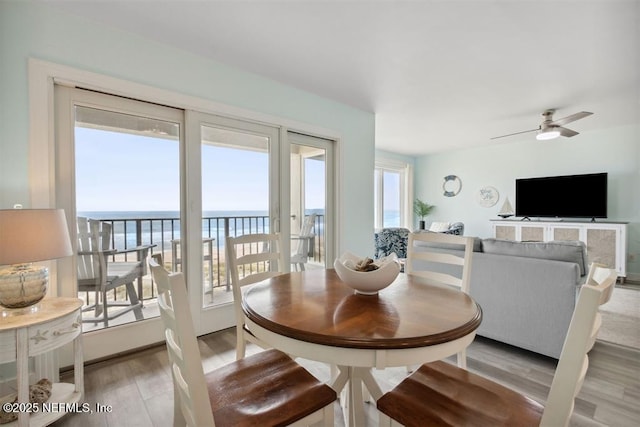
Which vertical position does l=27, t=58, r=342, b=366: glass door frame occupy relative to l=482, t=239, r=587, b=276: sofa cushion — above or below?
above

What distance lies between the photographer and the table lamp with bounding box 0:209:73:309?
4.39 ft

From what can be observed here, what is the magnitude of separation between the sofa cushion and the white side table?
2.92 m

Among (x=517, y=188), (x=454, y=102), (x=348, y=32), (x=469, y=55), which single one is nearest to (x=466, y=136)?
(x=517, y=188)

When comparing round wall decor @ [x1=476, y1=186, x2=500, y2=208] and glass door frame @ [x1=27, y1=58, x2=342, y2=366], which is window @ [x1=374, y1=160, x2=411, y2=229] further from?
glass door frame @ [x1=27, y1=58, x2=342, y2=366]

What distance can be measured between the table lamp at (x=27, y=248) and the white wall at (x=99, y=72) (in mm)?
498

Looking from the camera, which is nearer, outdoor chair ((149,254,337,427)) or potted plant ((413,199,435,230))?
outdoor chair ((149,254,337,427))

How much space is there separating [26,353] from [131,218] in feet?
3.87

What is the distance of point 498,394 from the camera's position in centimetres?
101

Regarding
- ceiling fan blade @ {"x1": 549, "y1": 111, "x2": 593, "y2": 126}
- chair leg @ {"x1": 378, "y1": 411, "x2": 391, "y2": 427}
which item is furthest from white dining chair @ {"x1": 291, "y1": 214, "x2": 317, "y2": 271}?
ceiling fan blade @ {"x1": 549, "y1": 111, "x2": 593, "y2": 126}

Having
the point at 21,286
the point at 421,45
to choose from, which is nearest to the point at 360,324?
the point at 21,286

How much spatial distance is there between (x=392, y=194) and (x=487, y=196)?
196 cm

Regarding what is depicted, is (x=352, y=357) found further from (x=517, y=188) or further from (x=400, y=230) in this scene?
(x=517, y=188)

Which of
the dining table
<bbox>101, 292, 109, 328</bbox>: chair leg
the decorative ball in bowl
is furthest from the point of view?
<bbox>101, 292, 109, 328</bbox>: chair leg

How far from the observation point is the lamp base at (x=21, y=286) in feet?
4.58
